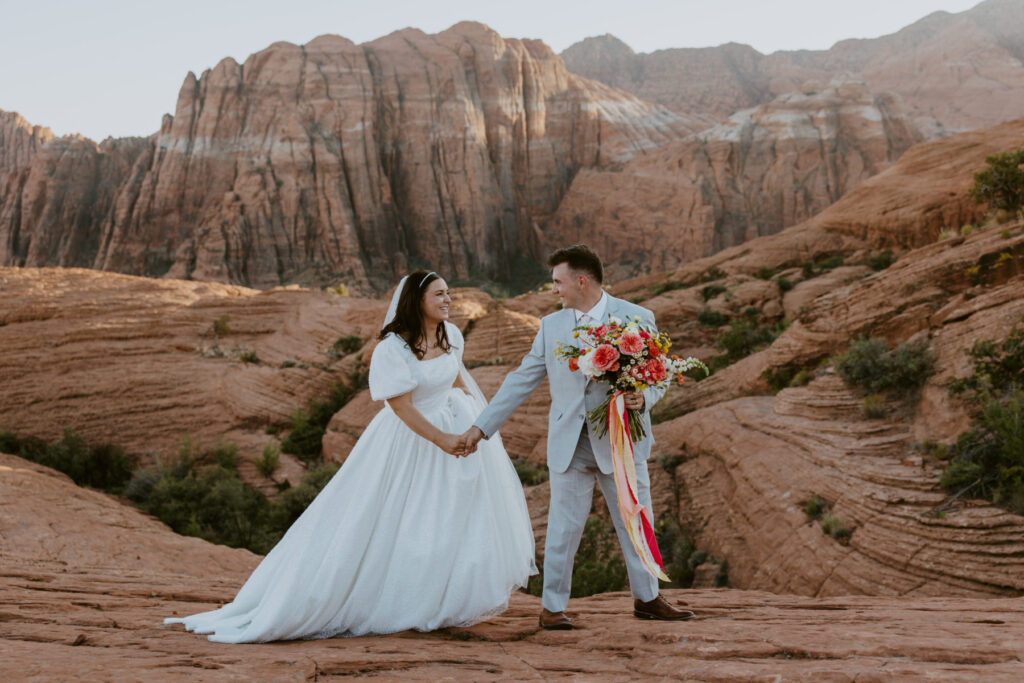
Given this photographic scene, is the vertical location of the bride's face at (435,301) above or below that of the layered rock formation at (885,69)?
below

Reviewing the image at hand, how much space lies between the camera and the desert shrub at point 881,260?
23141mm

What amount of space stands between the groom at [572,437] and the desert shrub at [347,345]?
15560 mm

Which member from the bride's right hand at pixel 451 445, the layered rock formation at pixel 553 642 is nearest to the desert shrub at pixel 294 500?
the layered rock formation at pixel 553 642

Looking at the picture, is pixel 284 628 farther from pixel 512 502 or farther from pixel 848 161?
pixel 848 161

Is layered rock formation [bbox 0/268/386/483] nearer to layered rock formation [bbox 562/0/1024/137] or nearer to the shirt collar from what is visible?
the shirt collar

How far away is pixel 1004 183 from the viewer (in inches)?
614

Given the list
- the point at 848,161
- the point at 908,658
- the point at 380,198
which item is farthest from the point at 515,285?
the point at 908,658

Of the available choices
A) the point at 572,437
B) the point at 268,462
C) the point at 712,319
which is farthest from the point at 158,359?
the point at 572,437

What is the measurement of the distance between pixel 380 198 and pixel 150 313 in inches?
1292

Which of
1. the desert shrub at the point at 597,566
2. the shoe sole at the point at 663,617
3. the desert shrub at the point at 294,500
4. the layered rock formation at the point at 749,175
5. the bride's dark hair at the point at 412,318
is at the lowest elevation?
the desert shrub at the point at 294,500

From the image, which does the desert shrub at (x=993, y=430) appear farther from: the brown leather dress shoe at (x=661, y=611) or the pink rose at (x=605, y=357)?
the pink rose at (x=605, y=357)

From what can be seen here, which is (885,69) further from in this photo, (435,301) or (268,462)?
(435,301)

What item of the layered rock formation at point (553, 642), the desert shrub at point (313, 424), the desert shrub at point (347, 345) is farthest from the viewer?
the desert shrub at point (347, 345)

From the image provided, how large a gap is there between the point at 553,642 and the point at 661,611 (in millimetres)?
732
